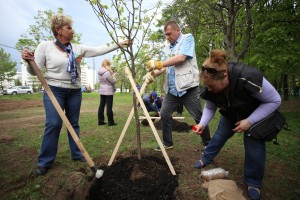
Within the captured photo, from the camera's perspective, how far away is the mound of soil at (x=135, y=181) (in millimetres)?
2525

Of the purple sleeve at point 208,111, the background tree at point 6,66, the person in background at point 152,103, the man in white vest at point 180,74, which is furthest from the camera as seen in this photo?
the background tree at point 6,66

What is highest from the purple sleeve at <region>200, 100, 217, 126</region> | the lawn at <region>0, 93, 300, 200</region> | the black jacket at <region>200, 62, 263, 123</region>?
the black jacket at <region>200, 62, 263, 123</region>

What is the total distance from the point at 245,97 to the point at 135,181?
1.67m

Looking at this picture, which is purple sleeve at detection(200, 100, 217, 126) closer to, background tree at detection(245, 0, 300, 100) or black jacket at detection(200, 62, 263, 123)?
black jacket at detection(200, 62, 263, 123)

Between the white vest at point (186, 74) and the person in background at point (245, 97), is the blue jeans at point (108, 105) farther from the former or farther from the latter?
the person in background at point (245, 97)

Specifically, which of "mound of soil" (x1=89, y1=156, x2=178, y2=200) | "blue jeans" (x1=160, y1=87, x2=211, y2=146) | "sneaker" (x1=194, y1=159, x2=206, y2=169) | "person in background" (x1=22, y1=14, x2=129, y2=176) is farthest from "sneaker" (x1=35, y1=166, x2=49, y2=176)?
"sneaker" (x1=194, y1=159, x2=206, y2=169)

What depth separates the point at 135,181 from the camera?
2775 mm

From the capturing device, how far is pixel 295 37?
7785mm

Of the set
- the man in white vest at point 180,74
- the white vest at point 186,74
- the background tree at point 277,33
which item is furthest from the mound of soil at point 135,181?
the background tree at point 277,33

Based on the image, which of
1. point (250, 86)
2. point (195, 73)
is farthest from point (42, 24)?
point (250, 86)

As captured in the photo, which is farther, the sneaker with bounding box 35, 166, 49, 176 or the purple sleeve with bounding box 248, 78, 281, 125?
the sneaker with bounding box 35, 166, 49, 176

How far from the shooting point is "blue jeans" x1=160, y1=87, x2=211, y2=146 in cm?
358

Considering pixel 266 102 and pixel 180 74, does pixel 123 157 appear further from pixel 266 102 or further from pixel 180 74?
pixel 266 102

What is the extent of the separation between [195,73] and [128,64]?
1.14 meters
